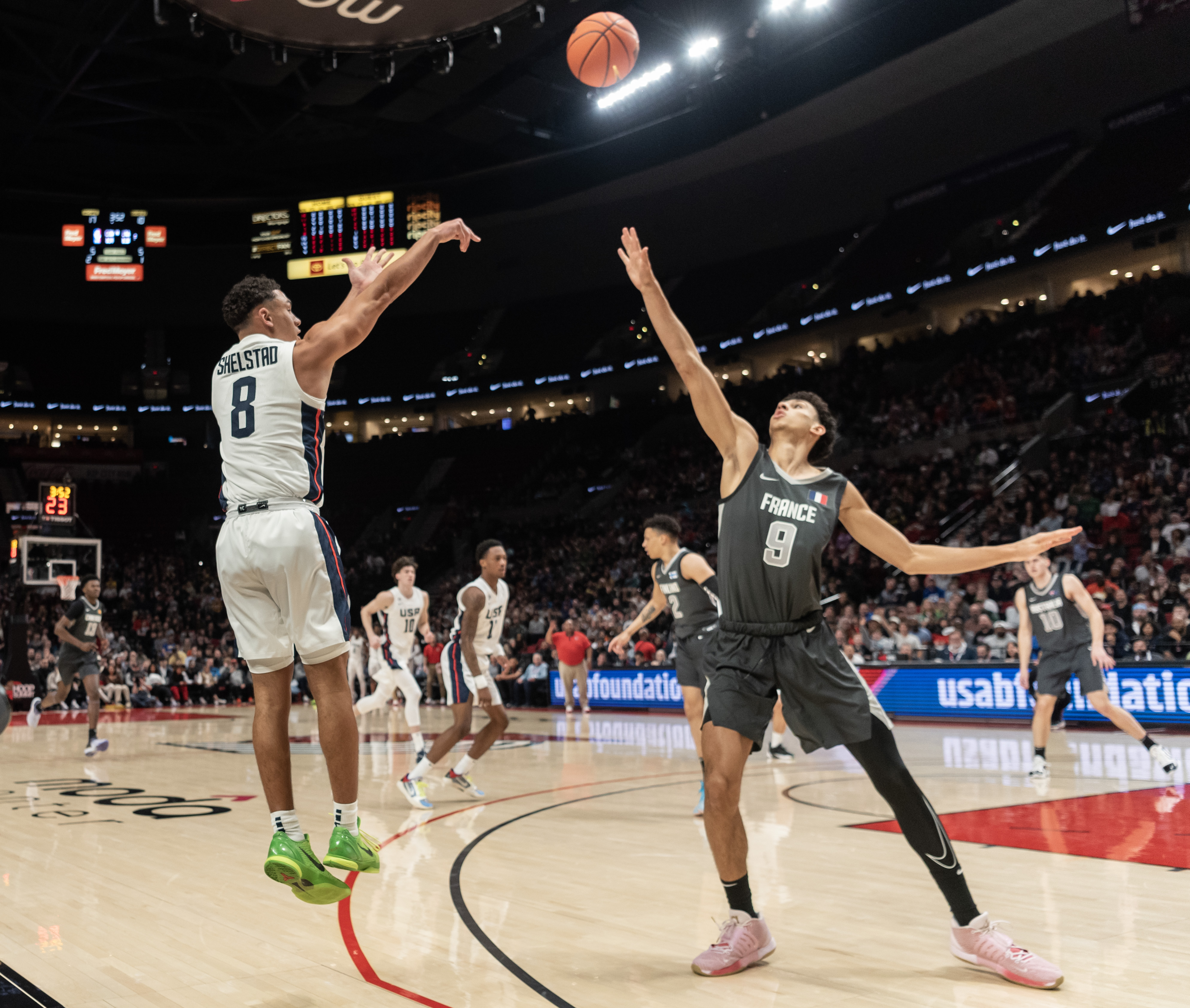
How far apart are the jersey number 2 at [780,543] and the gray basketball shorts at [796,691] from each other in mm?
280

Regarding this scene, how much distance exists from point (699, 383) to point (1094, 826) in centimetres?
446

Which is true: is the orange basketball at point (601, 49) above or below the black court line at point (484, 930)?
above

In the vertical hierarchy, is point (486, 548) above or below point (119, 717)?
above

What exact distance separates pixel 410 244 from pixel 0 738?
1669 centimetres

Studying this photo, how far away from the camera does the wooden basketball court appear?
3.50 meters

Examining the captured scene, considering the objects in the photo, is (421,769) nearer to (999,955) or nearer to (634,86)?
(999,955)

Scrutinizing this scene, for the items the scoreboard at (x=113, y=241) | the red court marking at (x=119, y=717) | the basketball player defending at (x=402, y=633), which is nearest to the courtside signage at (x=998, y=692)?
the basketball player defending at (x=402, y=633)

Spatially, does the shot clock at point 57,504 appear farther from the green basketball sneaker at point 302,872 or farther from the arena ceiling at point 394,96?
the green basketball sneaker at point 302,872

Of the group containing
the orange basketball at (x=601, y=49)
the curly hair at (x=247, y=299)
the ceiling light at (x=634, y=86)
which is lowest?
the curly hair at (x=247, y=299)

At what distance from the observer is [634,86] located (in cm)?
2339

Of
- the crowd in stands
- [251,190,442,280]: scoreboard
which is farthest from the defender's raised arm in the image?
[251,190,442,280]: scoreboard

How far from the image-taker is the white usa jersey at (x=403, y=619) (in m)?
10.7

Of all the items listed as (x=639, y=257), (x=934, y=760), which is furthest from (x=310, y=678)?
(x=934, y=760)

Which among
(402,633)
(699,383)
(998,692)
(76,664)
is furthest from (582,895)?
(998,692)
